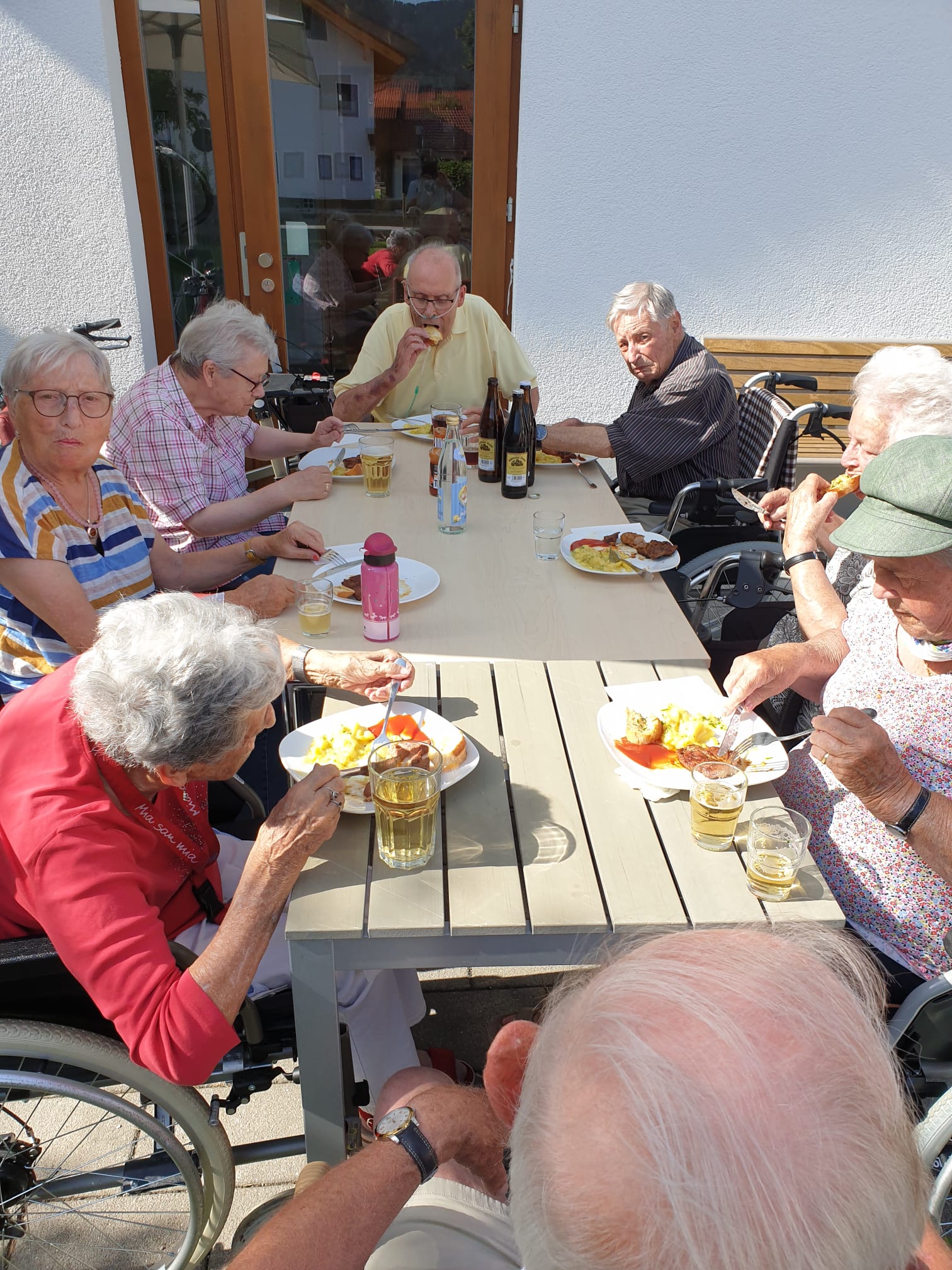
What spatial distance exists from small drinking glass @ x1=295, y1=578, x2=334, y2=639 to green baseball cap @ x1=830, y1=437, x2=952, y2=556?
1.12 meters

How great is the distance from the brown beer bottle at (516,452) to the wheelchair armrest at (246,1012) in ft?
6.59

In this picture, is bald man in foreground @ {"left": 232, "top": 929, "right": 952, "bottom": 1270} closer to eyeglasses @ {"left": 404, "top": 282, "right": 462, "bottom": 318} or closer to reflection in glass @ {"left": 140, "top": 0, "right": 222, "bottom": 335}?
eyeglasses @ {"left": 404, "top": 282, "right": 462, "bottom": 318}

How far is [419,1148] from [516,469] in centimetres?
231

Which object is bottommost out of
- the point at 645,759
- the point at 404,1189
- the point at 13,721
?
the point at 404,1189

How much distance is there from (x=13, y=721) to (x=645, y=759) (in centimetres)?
107

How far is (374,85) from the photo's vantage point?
5242mm

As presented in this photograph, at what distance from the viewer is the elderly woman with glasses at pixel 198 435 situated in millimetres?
3010

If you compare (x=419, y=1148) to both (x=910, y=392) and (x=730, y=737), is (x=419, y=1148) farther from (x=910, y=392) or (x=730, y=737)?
(x=910, y=392)

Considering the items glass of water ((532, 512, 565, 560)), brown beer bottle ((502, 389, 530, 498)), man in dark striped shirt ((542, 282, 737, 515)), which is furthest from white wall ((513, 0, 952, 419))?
glass of water ((532, 512, 565, 560))

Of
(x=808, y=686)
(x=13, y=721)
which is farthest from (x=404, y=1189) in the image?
(x=808, y=686)

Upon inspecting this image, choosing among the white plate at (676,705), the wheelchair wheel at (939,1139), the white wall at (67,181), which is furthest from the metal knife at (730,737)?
the white wall at (67,181)

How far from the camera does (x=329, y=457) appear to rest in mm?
3480

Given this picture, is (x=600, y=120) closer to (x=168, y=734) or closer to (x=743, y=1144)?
(x=168, y=734)

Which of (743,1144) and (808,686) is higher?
(743,1144)
